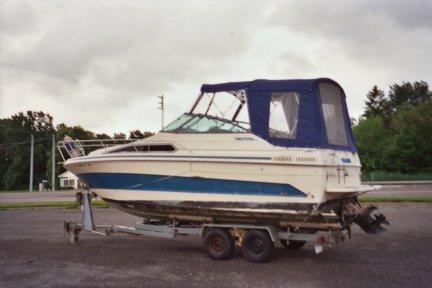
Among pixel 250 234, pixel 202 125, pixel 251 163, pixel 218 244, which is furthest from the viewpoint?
pixel 202 125

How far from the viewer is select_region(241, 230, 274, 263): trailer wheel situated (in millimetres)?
7855

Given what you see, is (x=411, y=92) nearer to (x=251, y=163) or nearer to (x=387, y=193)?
(x=387, y=193)

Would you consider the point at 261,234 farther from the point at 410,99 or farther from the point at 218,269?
the point at 410,99

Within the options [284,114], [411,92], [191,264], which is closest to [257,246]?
[191,264]

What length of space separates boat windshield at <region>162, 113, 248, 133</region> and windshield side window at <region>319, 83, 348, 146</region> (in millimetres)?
1512

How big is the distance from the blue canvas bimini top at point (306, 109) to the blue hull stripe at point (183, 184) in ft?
2.60

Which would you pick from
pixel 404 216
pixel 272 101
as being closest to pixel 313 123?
pixel 272 101

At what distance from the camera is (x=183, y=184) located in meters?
8.37

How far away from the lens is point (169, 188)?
8492 millimetres

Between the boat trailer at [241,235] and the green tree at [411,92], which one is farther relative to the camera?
the green tree at [411,92]

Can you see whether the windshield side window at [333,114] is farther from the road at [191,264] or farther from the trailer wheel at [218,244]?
the trailer wheel at [218,244]

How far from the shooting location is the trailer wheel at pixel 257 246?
7855 millimetres

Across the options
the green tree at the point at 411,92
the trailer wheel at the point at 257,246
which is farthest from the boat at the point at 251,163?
the green tree at the point at 411,92

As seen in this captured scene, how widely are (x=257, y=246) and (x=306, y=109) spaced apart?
254 centimetres
